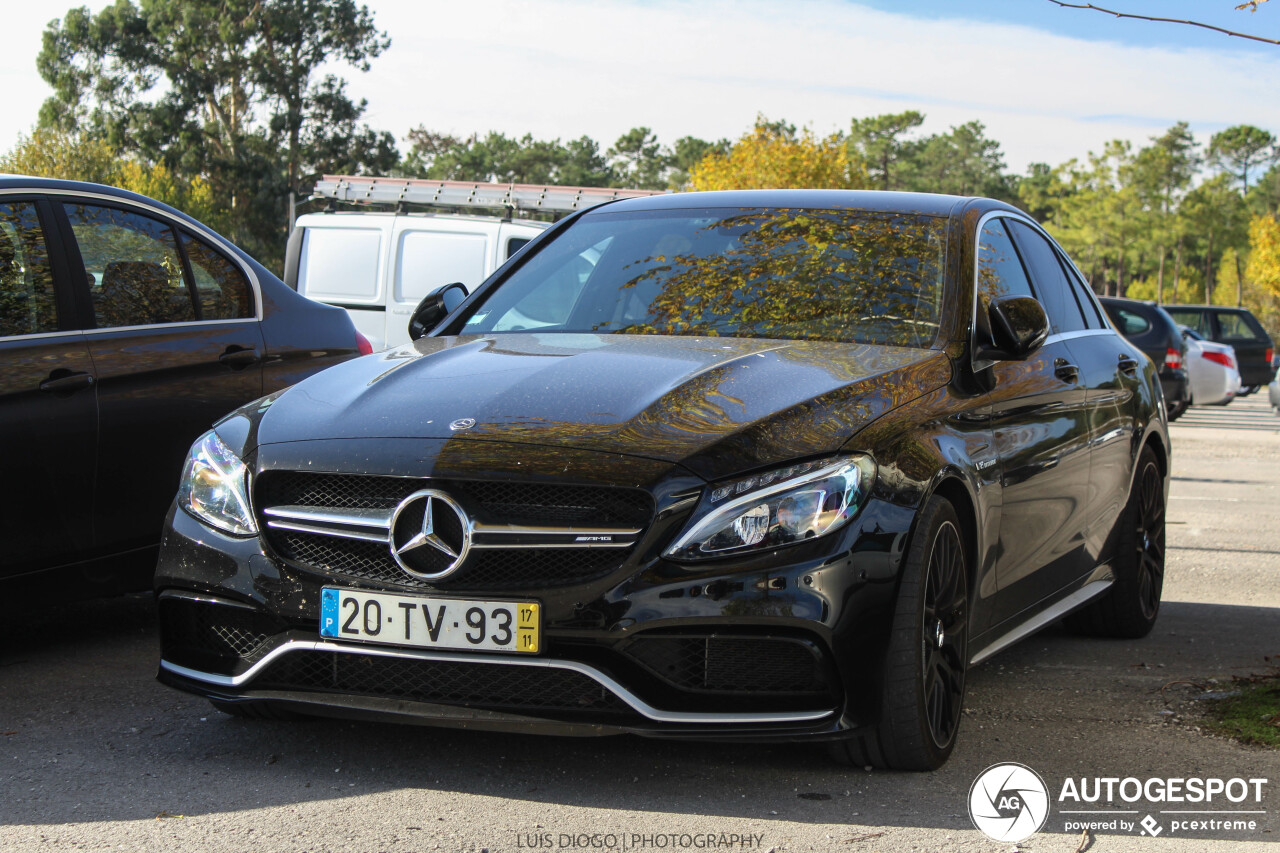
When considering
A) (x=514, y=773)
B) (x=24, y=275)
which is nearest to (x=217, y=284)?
(x=24, y=275)

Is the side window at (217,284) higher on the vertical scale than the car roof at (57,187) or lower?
lower

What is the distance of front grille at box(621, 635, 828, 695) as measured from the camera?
132 inches

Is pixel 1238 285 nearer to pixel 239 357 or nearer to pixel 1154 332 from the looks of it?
pixel 1154 332

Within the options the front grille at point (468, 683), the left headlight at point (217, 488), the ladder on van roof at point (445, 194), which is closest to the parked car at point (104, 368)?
the left headlight at point (217, 488)

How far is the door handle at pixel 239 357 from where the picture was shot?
562 cm

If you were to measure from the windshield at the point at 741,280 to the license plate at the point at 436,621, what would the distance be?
1.37 metres

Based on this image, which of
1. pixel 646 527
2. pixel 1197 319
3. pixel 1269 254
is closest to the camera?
pixel 646 527

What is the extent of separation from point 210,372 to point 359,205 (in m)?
14.6

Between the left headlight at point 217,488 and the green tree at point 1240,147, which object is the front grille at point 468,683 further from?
the green tree at point 1240,147

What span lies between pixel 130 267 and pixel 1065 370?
333cm

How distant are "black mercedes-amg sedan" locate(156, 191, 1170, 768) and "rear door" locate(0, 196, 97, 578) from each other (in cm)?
107

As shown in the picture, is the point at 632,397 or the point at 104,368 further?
the point at 104,368

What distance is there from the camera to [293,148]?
216 ft

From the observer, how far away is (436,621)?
3389mm
